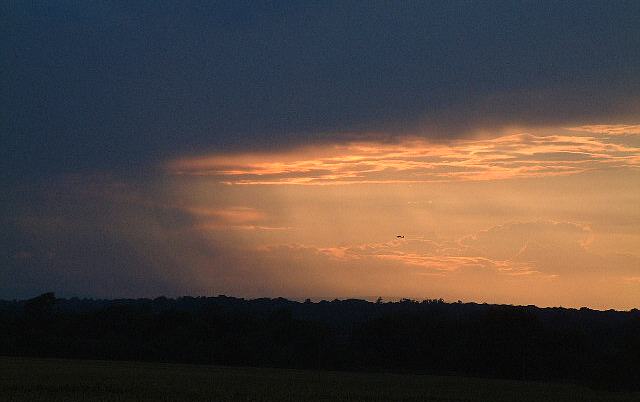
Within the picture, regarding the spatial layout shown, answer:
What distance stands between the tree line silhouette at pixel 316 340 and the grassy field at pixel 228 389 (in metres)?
18.5

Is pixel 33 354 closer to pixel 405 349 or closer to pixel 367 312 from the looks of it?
pixel 405 349

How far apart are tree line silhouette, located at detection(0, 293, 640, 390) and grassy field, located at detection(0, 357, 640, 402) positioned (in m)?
18.5

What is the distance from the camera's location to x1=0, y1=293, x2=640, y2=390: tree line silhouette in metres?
72.6

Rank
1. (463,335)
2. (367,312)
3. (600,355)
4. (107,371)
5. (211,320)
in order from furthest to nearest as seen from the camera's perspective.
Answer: (367,312) → (211,320) → (463,335) → (107,371) → (600,355)

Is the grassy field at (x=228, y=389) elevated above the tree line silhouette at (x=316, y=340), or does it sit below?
below

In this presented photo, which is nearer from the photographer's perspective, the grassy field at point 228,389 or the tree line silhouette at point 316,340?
the grassy field at point 228,389

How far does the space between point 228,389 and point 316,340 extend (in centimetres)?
4482

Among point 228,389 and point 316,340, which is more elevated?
point 316,340

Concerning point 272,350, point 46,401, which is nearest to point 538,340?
point 272,350

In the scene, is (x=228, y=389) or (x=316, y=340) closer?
(x=228, y=389)

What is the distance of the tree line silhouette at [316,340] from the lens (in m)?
72.6

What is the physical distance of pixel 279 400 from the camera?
111ft

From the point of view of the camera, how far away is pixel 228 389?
127 ft

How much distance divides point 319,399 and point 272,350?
147ft
